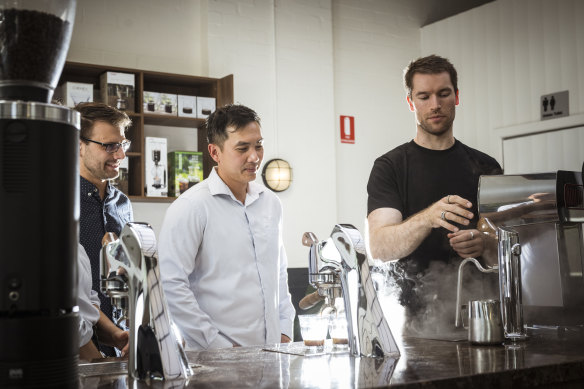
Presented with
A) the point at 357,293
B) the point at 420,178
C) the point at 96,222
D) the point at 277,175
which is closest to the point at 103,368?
the point at 357,293

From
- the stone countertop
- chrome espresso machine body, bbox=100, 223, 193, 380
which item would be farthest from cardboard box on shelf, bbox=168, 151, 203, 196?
chrome espresso machine body, bbox=100, 223, 193, 380

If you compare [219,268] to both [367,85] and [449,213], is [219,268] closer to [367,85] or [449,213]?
[449,213]

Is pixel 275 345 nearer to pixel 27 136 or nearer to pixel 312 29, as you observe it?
pixel 27 136

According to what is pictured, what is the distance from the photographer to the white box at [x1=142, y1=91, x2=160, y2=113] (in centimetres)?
427

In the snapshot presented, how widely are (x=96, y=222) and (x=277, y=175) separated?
7.90 feet

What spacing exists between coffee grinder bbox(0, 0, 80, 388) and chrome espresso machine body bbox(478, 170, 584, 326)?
1.27m

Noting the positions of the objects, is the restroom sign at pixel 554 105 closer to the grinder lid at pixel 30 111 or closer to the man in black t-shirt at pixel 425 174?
the man in black t-shirt at pixel 425 174

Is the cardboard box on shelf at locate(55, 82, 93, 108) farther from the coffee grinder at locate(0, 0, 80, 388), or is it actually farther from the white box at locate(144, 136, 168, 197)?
the coffee grinder at locate(0, 0, 80, 388)

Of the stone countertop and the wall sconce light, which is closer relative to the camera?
the stone countertop

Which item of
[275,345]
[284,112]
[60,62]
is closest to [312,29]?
[284,112]

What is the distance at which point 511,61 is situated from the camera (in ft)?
17.0

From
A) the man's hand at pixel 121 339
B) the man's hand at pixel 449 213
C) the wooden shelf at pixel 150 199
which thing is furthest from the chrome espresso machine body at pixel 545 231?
the wooden shelf at pixel 150 199

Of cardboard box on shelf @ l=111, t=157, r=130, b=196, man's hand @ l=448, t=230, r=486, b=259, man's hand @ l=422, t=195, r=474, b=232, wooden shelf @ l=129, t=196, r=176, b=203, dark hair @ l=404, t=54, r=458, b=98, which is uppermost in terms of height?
dark hair @ l=404, t=54, r=458, b=98

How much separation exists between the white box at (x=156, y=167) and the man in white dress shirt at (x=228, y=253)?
1.65 meters
